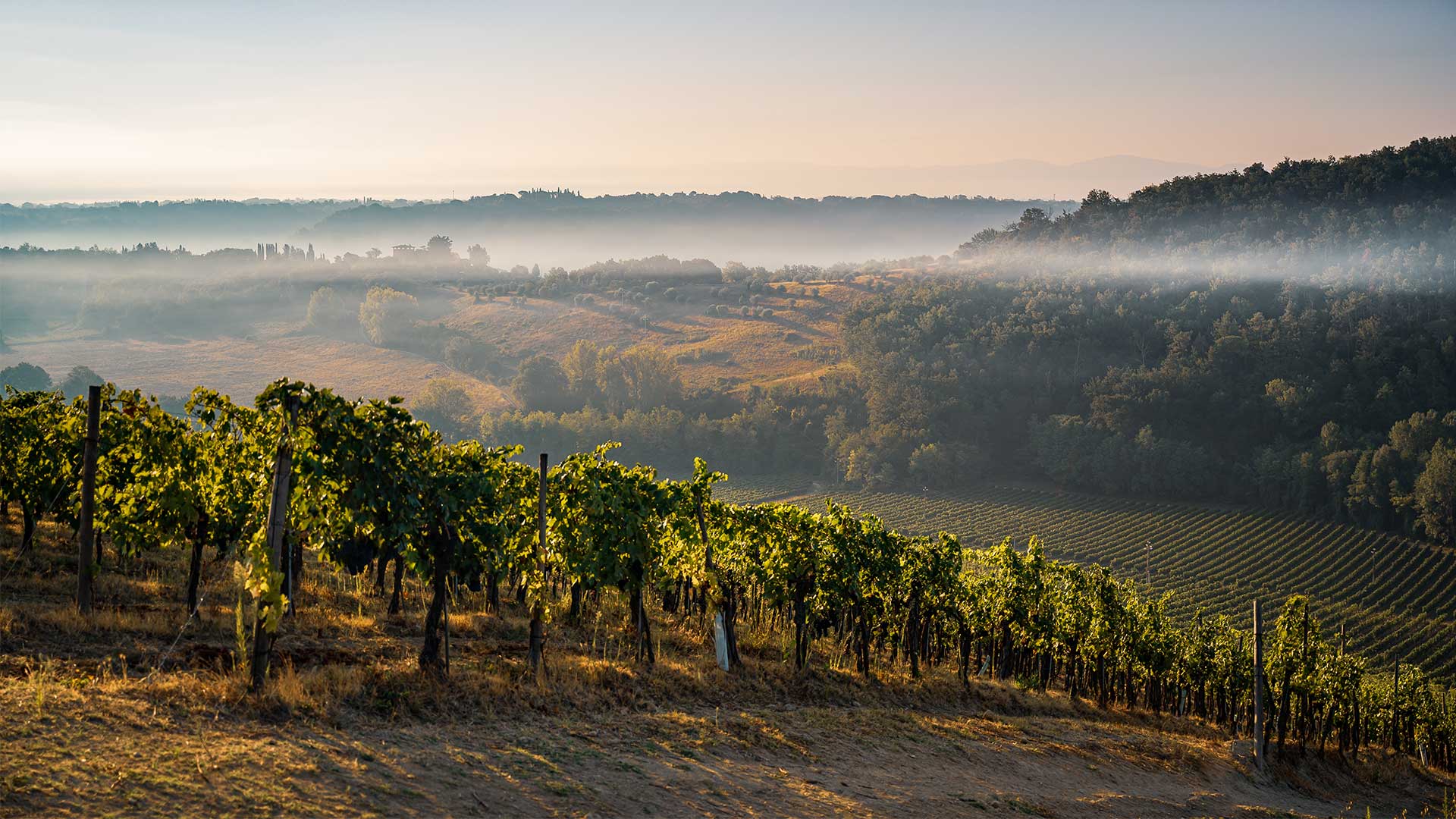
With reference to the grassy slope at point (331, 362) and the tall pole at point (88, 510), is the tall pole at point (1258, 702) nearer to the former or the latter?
the tall pole at point (88, 510)

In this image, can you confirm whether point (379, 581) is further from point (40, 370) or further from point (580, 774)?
point (40, 370)

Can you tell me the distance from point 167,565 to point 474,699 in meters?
12.7

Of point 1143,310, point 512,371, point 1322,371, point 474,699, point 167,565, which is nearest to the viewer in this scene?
point 474,699

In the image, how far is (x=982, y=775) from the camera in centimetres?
1652

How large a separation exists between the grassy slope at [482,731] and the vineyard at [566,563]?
0.52m

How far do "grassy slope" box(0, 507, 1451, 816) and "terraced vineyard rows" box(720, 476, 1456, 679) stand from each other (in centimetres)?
5643

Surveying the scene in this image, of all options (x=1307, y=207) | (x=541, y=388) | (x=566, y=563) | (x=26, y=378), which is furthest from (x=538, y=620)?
(x=1307, y=207)

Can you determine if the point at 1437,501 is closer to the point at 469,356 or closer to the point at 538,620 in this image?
the point at 538,620

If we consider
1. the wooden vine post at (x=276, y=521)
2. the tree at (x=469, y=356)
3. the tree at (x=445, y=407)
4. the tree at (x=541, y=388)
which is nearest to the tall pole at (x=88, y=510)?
the wooden vine post at (x=276, y=521)

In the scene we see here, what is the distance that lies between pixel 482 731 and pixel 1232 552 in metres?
96.8

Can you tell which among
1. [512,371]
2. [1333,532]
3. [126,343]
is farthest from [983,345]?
[126,343]

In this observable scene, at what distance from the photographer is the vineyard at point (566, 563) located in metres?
13.1

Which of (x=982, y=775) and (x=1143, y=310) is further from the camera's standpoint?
(x=1143, y=310)

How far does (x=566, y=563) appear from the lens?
19250 mm
